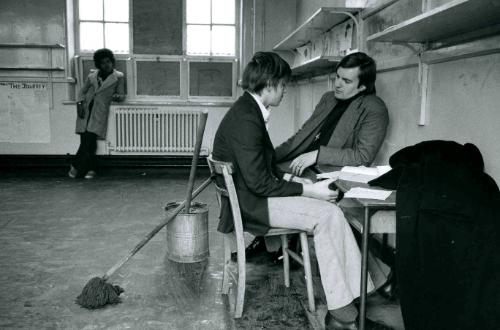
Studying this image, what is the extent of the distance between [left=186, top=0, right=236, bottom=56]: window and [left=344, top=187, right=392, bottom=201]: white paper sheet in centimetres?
513

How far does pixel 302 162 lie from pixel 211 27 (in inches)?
172

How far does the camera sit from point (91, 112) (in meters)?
6.10

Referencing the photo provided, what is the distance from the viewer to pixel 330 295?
1.99m

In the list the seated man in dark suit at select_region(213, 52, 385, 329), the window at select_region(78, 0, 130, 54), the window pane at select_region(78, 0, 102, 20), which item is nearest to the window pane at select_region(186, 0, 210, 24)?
the window at select_region(78, 0, 130, 54)

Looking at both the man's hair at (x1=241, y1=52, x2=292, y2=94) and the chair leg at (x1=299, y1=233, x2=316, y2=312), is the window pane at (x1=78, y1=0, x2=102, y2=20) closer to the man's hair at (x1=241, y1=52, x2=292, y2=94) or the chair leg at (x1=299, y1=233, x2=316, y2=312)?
the man's hair at (x1=241, y1=52, x2=292, y2=94)

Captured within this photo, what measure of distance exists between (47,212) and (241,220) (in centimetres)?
270

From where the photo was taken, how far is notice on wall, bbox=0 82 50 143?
6.38m

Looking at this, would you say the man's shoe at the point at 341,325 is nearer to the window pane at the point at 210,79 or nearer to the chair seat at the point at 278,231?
the chair seat at the point at 278,231

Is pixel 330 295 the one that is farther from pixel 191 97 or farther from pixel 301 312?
pixel 191 97

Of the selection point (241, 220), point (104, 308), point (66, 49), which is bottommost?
point (104, 308)

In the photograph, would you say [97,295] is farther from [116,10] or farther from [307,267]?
[116,10]

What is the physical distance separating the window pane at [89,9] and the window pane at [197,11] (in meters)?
1.15

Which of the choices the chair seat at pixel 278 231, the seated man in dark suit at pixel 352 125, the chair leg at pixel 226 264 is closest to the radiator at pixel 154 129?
the seated man in dark suit at pixel 352 125

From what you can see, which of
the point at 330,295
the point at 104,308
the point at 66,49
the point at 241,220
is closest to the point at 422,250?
the point at 330,295
